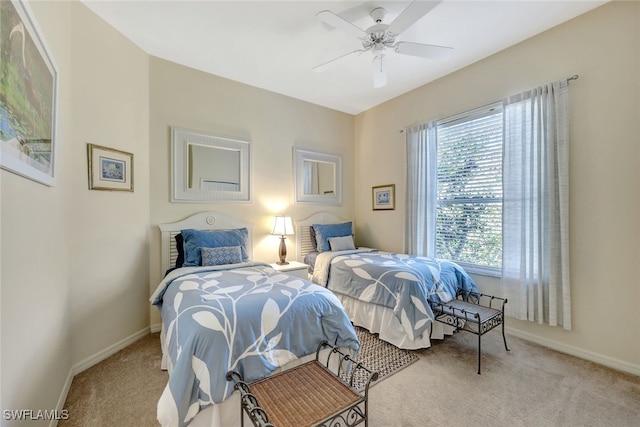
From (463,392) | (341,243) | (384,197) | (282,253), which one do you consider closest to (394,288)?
(463,392)

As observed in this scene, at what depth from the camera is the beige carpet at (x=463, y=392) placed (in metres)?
1.59

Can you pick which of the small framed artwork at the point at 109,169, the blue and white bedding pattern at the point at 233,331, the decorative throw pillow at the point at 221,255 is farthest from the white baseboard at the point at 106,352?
the small framed artwork at the point at 109,169

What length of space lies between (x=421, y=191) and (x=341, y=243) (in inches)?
49.8

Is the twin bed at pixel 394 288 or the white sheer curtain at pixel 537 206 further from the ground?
the white sheer curtain at pixel 537 206

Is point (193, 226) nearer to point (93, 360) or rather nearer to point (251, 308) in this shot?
point (93, 360)

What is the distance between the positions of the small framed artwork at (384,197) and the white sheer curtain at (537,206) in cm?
145

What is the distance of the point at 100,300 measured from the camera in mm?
2283

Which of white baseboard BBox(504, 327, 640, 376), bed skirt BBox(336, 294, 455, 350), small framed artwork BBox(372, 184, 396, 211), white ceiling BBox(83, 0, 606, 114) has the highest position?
white ceiling BBox(83, 0, 606, 114)

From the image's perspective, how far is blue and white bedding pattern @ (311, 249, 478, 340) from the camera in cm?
230

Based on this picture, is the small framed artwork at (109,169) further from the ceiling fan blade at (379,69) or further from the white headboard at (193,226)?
the ceiling fan blade at (379,69)

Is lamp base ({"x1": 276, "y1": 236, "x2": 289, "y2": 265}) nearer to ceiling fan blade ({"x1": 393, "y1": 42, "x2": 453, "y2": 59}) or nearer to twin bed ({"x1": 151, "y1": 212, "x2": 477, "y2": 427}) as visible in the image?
twin bed ({"x1": 151, "y1": 212, "x2": 477, "y2": 427})

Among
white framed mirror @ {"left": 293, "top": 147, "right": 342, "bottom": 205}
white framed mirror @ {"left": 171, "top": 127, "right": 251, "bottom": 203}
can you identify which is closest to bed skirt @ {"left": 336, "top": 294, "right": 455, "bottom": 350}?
white framed mirror @ {"left": 293, "top": 147, "right": 342, "bottom": 205}

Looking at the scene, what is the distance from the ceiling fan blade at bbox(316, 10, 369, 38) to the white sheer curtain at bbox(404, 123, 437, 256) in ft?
5.54

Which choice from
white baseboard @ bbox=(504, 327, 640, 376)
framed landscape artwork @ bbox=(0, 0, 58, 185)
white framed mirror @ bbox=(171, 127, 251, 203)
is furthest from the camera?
white framed mirror @ bbox=(171, 127, 251, 203)
